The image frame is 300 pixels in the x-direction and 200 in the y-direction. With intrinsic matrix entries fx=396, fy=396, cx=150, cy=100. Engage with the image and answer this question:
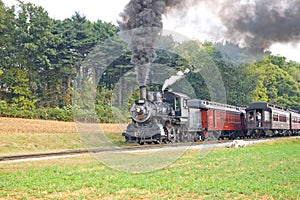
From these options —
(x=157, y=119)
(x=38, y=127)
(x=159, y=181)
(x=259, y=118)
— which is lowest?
(x=159, y=181)

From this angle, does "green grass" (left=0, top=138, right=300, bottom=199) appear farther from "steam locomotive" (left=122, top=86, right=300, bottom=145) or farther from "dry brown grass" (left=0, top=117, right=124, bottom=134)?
"dry brown grass" (left=0, top=117, right=124, bottom=134)

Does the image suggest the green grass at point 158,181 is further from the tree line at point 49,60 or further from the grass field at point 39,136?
the tree line at point 49,60

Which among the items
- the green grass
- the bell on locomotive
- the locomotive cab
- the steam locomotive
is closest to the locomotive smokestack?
the steam locomotive

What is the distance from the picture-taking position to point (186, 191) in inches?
350

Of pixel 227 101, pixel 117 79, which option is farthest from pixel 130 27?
pixel 227 101

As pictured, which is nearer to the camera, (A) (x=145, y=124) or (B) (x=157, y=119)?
(A) (x=145, y=124)

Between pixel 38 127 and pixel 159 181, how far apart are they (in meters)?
20.8

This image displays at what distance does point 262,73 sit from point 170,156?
4714 cm

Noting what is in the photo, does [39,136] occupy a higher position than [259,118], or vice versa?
[259,118]

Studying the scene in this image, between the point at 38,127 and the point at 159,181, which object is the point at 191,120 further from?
the point at 159,181

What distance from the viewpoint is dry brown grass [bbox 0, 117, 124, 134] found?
2677 centimetres

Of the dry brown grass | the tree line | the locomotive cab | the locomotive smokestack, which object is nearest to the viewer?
the locomotive smokestack

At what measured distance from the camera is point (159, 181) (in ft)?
33.0

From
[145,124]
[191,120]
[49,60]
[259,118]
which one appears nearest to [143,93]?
[145,124]
